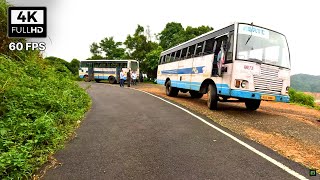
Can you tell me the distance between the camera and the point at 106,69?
35.4 metres

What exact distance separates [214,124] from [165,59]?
11.3 m

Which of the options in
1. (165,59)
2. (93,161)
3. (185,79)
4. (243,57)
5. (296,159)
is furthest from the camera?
(165,59)

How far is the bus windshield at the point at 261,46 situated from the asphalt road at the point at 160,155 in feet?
11.0

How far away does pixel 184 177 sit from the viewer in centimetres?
395

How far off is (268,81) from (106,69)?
28.4 m

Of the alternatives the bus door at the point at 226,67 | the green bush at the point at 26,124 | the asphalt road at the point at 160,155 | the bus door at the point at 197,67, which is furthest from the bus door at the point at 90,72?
the asphalt road at the point at 160,155

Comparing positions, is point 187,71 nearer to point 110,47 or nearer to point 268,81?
point 268,81

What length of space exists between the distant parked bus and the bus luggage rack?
80.2ft

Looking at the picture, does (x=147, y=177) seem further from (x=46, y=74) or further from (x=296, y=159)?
(x=46, y=74)

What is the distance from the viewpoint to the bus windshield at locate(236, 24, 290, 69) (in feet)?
30.5

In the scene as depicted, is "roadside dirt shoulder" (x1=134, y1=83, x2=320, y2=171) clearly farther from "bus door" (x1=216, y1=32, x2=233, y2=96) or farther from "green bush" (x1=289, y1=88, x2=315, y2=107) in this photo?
"green bush" (x1=289, y1=88, x2=315, y2=107)

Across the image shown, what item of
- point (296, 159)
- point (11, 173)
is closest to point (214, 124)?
point (296, 159)

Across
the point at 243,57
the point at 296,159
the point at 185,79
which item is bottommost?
the point at 296,159

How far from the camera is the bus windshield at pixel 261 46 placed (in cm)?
929
